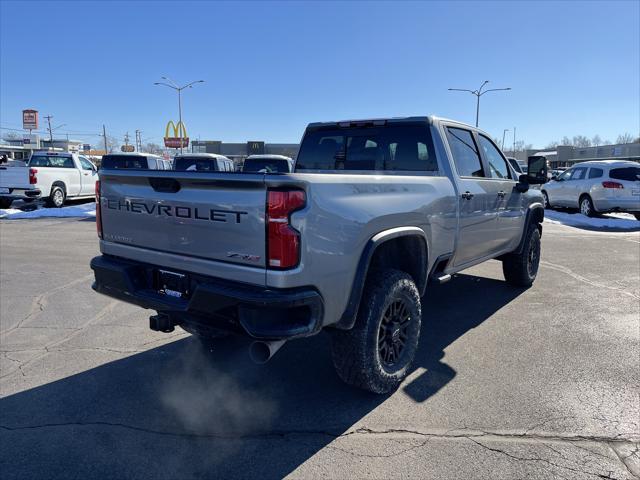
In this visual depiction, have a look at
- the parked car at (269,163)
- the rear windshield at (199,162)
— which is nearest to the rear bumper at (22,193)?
the rear windshield at (199,162)

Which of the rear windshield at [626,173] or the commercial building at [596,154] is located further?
the commercial building at [596,154]

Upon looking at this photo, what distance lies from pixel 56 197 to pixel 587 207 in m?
18.2

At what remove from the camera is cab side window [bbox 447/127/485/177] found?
4723 millimetres

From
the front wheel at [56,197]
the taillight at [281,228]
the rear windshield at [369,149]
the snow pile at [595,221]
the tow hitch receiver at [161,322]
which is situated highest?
the rear windshield at [369,149]

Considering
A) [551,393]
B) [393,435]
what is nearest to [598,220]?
[551,393]

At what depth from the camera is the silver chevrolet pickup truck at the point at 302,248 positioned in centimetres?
270

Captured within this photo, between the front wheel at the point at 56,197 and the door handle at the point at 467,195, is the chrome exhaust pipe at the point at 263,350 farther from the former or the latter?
the front wheel at the point at 56,197

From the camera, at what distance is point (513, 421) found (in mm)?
3215

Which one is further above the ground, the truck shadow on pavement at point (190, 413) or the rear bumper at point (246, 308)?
the rear bumper at point (246, 308)

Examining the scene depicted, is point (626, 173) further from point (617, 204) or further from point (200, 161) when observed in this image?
point (200, 161)

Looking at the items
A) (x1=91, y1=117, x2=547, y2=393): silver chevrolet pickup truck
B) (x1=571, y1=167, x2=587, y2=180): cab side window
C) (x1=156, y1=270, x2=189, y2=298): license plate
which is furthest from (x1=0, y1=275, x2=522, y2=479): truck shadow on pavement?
(x1=571, y1=167, x2=587, y2=180): cab side window

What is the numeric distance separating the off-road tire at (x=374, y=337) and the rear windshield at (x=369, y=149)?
147 centimetres

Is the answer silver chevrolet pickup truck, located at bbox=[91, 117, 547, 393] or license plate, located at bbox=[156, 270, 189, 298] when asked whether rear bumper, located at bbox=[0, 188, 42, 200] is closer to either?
silver chevrolet pickup truck, located at bbox=[91, 117, 547, 393]

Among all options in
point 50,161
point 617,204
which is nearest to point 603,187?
point 617,204
